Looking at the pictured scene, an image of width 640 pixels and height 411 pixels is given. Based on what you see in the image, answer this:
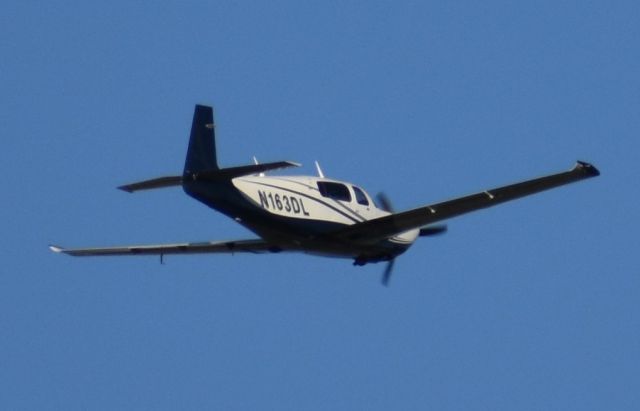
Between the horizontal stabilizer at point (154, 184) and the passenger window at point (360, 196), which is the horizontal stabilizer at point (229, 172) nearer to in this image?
the horizontal stabilizer at point (154, 184)

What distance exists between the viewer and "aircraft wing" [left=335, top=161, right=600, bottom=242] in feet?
134

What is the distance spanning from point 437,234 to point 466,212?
4938 mm

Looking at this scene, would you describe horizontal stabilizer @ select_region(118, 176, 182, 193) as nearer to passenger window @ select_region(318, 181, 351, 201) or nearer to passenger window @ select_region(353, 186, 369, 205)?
passenger window @ select_region(318, 181, 351, 201)

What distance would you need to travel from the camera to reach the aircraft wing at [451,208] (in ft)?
134

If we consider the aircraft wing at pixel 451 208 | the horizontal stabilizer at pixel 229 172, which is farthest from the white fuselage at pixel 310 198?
the horizontal stabilizer at pixel 229 172

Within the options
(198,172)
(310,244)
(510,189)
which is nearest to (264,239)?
(310,244)

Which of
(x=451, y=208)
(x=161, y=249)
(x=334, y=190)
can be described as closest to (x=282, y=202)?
(x=334, y=190)

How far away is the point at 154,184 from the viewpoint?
136 ft

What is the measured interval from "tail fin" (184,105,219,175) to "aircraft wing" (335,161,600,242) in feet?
15.9

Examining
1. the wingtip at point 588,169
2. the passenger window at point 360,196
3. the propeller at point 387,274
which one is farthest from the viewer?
the propeller at point 387,274

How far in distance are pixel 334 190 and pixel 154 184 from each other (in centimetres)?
555

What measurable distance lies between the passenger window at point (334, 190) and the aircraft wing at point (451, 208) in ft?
3.28

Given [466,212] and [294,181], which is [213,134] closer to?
[294,181]

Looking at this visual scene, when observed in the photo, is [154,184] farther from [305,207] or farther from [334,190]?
[334,190]
